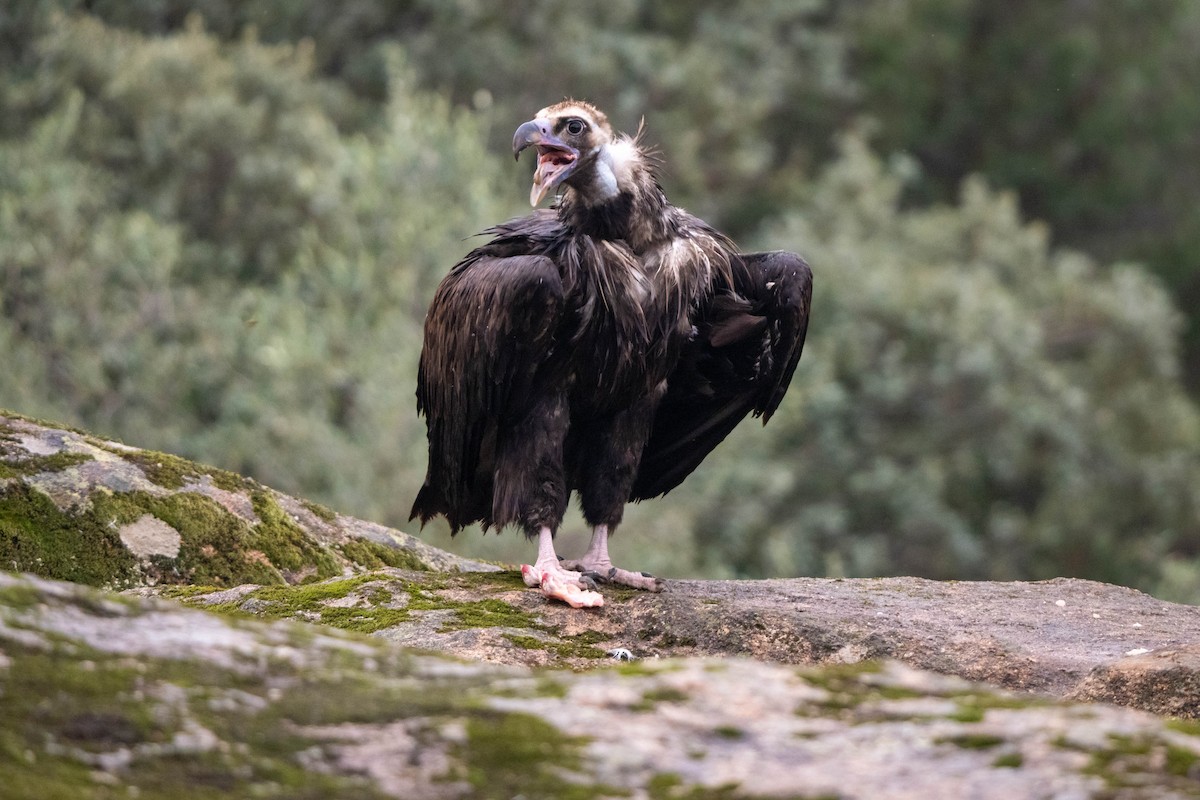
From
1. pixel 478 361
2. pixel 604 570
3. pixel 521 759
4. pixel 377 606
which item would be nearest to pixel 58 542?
pixel 377 606

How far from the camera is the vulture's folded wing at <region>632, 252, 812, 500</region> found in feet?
22.2

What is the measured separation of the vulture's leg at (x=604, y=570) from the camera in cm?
618

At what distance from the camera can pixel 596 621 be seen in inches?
218

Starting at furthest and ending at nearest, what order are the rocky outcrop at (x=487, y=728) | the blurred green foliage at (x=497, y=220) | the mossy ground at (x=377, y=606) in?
the blurred green foliage at (x=497, y=220)
the mossy ground at (x=377, y=606)
the rocky outcrop at (x=487, y=728)

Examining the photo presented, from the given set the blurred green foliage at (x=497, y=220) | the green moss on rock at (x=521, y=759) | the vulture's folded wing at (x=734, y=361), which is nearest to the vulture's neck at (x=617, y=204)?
the vulture's folded wing at (x=734, y=361)

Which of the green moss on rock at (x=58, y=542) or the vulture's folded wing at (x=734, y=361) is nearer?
the green moss on rock at (x=58, y=542)

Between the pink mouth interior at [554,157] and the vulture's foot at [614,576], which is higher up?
the pink mouth interior at [554,157]

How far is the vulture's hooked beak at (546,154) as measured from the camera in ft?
21.4

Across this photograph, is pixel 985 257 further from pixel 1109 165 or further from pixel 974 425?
pixel 1109 165

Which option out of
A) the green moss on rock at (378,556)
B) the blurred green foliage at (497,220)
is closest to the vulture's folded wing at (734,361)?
the green moss on rock at (378,556)

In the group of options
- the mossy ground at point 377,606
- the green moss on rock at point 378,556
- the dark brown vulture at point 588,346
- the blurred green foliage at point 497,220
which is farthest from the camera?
the blurred green foliage at point 497,220

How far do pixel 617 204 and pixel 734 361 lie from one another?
0.83 m

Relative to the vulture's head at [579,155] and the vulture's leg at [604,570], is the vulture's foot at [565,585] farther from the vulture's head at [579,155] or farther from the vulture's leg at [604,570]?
the vulture's head at [579,155]

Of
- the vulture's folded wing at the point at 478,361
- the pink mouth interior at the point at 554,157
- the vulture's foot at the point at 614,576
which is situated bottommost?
the vulture's foot at the point at 614,576
